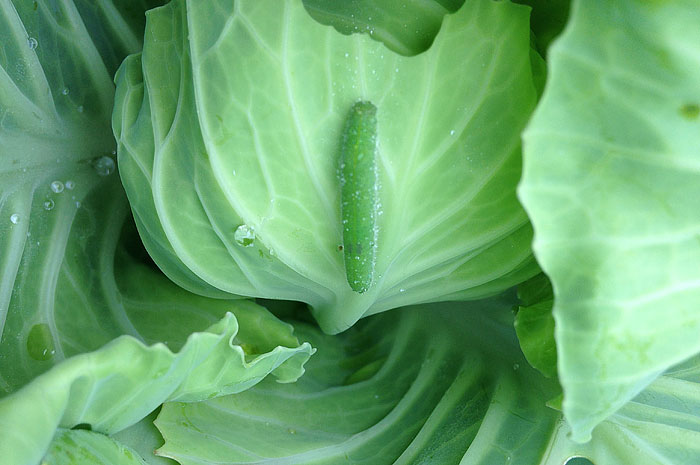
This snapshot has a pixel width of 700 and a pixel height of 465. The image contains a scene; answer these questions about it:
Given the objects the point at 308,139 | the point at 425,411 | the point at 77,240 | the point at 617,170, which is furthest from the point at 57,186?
the point at 617,170

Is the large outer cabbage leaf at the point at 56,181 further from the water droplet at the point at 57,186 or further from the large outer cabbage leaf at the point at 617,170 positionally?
A: the large outer cabbage leaf at the point at 617,170

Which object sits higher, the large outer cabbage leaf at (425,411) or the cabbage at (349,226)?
the cabbage at (349,226)

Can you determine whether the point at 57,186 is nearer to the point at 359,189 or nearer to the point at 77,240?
the point at 77,240

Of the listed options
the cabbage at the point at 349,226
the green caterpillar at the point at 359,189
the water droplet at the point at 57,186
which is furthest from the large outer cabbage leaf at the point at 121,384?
the water droplet at the point at 57,186

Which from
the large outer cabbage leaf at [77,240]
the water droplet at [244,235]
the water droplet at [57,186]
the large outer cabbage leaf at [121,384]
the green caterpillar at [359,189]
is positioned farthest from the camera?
the water droplet at [57,186]

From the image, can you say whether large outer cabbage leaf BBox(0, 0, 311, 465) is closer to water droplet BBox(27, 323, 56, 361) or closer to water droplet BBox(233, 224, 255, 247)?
water droplet BBox(27, 323, 56, 361)
